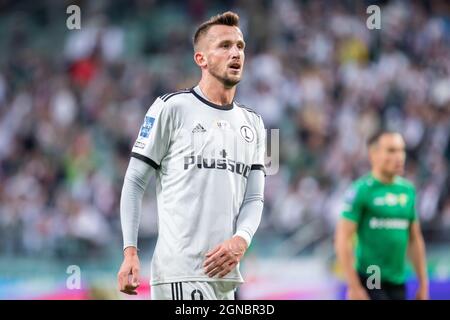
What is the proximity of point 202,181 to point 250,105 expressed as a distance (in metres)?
10.1

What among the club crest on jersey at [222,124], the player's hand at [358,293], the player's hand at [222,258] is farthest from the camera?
the player's hand at [358,293]

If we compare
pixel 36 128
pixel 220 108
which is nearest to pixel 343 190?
pixel 36 128

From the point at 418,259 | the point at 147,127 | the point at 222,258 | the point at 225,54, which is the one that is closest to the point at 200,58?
the point at 225,54

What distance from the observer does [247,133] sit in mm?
5082

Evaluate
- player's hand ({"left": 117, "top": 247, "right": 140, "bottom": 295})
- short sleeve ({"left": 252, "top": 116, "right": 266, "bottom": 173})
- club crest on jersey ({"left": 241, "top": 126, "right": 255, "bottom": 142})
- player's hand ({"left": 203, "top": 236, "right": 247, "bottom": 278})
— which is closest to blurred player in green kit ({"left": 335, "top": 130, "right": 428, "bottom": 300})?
short sleeve ({"left": 252, "top": 116, "right": 266, "bottom": 173})

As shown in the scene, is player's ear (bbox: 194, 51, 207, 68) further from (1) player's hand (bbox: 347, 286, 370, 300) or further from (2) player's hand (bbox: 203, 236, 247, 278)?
(1) player's hand (bbox: 347, 286, 370, 300)

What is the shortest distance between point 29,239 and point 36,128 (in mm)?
2473

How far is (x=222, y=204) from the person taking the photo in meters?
4.87

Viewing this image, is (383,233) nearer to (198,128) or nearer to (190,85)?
(198,128)

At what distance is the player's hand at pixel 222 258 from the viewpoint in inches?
186

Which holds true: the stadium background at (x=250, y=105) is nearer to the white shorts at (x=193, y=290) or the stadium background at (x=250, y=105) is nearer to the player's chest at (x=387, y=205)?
the player's chest at (x=387, y=205)

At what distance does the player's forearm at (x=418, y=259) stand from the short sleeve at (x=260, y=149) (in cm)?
294

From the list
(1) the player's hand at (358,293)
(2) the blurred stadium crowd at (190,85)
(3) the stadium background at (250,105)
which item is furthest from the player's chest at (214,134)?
(2) the blurred stadium crowd at (190,85)

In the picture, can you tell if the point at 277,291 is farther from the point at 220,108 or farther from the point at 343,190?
the point at 220,108
